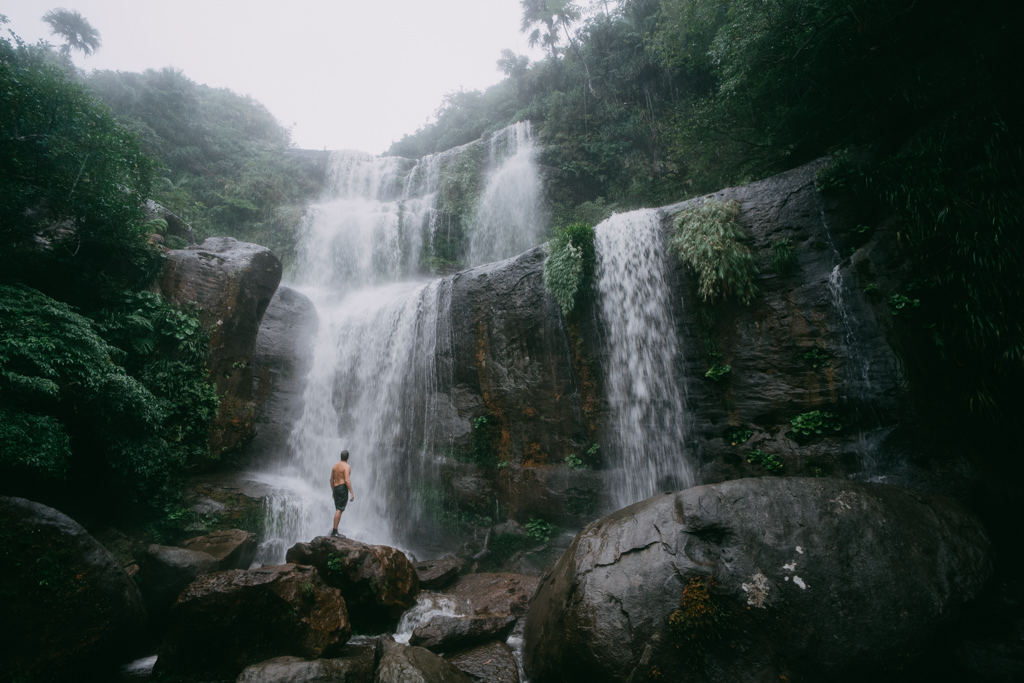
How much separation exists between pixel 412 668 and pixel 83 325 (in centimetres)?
725

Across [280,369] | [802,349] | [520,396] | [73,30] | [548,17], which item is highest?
[73,30]

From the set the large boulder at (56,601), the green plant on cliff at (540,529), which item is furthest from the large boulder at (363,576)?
the green plant on cliff at (540,529)

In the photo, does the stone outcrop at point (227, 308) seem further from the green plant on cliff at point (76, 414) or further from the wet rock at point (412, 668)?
the wet rock at point (412, 668)

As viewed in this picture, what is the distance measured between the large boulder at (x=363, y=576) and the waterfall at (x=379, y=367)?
116 inches

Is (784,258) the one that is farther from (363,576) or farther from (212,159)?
(212,159)

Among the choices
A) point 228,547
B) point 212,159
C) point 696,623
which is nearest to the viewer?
point 696,623

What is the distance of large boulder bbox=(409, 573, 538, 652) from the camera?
4.79 metres

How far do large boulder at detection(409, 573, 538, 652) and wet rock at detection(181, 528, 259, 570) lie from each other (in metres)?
3.33

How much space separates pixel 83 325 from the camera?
638 centimetres

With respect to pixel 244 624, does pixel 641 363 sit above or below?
above

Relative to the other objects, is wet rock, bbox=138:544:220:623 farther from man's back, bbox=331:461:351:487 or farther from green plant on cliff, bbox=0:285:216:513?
man's back, bbox=331:461:351:487

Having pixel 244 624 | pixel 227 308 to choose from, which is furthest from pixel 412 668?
pixel 227 308

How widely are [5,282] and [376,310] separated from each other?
Answer: 7.55m

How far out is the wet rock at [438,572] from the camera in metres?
6.98
